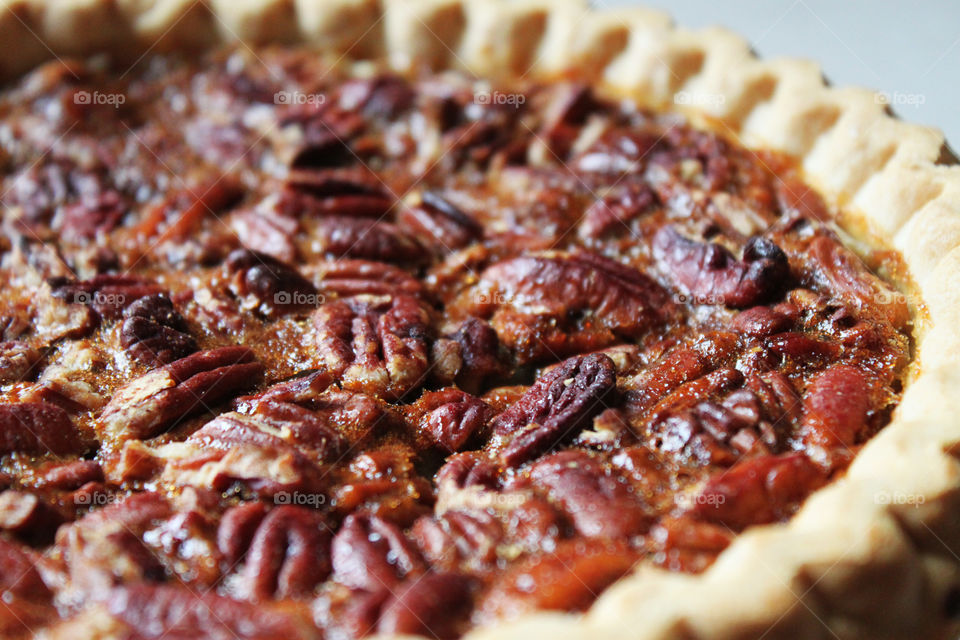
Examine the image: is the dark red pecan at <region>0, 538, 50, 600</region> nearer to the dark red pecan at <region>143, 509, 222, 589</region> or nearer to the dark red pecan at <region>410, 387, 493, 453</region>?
the dark red pecan at <region>143, 509, 222, 589</region>

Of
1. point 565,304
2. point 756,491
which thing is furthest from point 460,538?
point 565,304

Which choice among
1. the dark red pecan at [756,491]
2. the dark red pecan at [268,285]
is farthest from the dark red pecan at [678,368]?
the dark red pecan at [268,285]

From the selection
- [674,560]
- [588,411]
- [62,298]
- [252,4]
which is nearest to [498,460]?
[588,411]

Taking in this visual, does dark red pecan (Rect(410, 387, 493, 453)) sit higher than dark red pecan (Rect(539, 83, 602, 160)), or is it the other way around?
dark red pecan (Rect(539, 83, 602, 160))

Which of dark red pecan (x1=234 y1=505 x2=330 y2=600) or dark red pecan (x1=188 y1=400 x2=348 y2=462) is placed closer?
dark red pecan (x1=234 y1=505 x2=330 y2=600)

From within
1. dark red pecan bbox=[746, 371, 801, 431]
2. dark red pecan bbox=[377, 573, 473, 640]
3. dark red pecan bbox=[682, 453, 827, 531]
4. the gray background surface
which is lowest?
dark red pecan bbox=[377, 573, 473, 640]

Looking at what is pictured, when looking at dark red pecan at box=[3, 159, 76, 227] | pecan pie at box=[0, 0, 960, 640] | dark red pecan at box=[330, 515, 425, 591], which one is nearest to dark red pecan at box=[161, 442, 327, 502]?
pecan pie at box=[0, 0, 960, 640]

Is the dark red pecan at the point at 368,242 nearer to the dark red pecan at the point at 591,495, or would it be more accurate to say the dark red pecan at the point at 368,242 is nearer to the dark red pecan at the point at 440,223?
the dark red pecan at the point at 440,223
